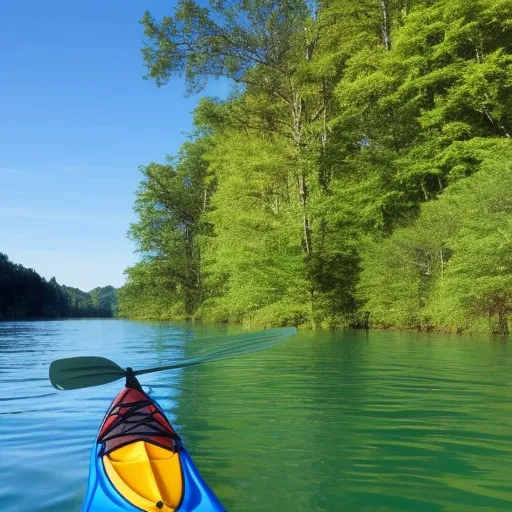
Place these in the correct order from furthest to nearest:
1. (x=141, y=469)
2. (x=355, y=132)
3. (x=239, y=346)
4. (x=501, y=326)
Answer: (x=355, y=132)
(x=501, y=326)
(x=239, y=346)
(x=141, y=469)

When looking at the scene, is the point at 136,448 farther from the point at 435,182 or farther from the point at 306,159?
the point at 435,182

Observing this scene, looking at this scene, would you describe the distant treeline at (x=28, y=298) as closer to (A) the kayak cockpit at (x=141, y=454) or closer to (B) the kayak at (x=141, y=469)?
(A) the kayak cockpit at (x=141, y=454)

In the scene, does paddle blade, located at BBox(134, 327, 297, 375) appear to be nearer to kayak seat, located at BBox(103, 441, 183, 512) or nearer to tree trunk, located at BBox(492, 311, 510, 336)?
kayak seat, located at BBox(103, 441, 183, 512)

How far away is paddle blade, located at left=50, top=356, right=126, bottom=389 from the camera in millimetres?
4625

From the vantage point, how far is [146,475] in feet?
9.95

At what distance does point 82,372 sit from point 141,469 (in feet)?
6.11

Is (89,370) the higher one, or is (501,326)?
(89,370)

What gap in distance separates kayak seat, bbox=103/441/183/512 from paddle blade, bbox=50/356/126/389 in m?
1.28

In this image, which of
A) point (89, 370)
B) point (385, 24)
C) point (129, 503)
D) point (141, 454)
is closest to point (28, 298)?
point (385, 24)

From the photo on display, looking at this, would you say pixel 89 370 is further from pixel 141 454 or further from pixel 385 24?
pixel 385 24

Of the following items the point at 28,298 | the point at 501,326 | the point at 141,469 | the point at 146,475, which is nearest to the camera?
the point at 146,475

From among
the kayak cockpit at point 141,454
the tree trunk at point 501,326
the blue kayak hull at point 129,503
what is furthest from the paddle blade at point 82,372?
the tree trunk at point 501,326

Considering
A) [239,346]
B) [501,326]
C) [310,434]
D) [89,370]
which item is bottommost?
[310,434]

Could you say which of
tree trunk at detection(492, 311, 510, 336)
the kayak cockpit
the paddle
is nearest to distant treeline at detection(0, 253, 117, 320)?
tree trunk at detection(492, 311, 510, 336)
